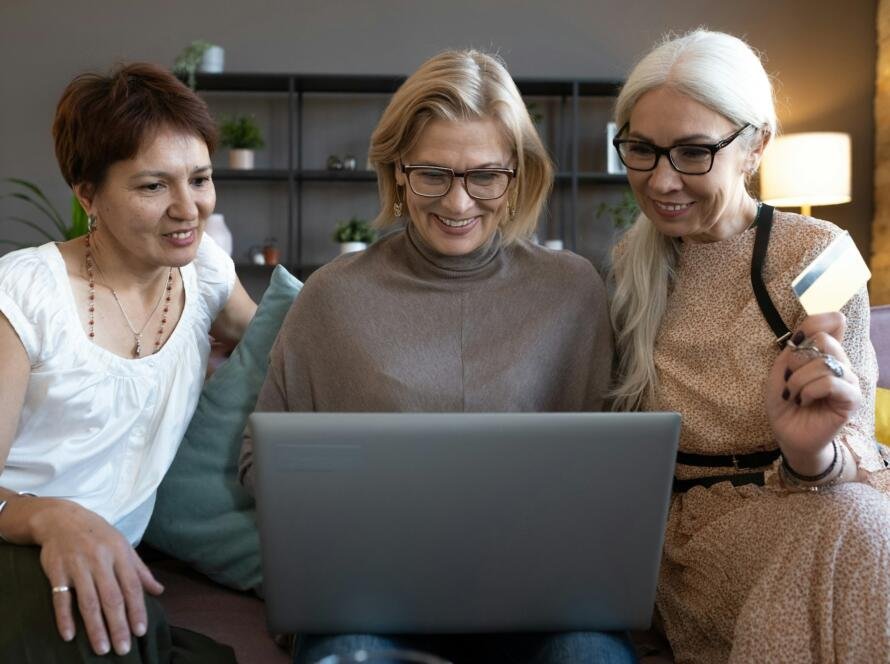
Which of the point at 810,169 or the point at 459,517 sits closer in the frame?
the point at 459,517

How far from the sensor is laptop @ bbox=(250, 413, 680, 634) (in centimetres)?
98

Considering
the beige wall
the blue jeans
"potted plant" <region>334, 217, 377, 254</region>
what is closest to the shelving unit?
the beige wall

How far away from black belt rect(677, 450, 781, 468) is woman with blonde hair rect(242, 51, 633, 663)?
0.20 meters

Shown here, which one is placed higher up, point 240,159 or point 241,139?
point 241,139

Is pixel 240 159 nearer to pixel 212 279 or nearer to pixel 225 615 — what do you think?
pixel 212 279

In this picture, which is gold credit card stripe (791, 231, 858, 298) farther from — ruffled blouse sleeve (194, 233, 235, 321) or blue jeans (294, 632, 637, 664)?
ruffled blouse sleeve (194, 233, 235, 321)

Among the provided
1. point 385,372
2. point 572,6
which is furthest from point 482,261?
point 572,6

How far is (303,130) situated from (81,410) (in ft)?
13.5

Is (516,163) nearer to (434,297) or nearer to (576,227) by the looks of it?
(434,297)

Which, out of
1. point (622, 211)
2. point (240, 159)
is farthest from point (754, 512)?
point (240, 159)

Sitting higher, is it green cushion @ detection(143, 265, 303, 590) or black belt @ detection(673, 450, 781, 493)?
black belt @ detection(673, 450, 781, 493)

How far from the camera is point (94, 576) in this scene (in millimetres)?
1109

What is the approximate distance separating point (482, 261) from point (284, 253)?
3.87m

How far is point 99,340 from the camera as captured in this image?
4.79ft
